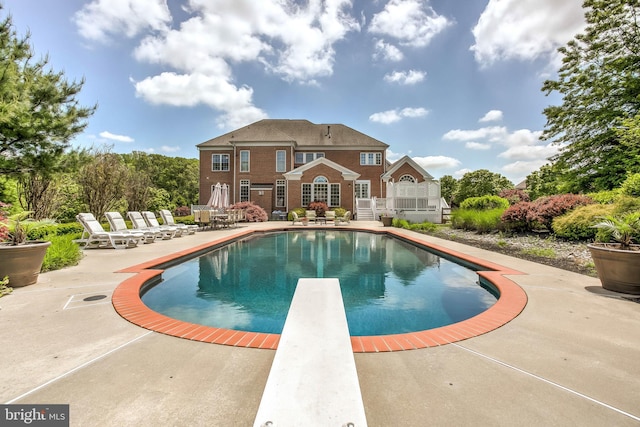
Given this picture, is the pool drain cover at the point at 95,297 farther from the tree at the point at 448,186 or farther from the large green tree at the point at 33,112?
the tree at the point at 448,186

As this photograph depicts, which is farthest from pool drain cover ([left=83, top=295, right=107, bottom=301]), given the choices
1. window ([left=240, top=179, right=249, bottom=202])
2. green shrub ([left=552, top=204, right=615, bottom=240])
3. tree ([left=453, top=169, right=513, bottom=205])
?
tree ([left=453, top=169, right=513, bottom=205])

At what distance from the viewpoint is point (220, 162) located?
2966cm

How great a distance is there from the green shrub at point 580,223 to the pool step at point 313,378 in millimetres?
9817

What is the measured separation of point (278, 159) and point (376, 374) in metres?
27.4

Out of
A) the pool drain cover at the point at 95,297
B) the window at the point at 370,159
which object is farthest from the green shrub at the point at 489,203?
the pool drain cover at the point at 95,297

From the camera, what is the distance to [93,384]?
6.63 feet

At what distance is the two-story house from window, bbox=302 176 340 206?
1.52 meters

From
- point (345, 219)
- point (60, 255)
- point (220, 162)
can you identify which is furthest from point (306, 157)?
point (60, 255)

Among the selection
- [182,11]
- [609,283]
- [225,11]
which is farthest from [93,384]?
[182,11]

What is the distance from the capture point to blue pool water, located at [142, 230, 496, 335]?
4.11m

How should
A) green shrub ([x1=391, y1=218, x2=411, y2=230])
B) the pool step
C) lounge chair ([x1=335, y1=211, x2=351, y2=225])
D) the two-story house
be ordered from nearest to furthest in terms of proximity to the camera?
1. the pool step
2. green shrub ([x1=391, y1=218, x2=411, y2=230])
3. lounge chair ([x1=335, y1=211, x2=351, y2=225])
4. the two-story house

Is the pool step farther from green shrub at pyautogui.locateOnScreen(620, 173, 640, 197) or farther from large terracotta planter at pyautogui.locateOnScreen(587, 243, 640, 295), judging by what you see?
green shrub at pyautogui.locateOnScreen(620, 173, 640, 197)

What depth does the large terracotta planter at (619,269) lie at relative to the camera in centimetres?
420

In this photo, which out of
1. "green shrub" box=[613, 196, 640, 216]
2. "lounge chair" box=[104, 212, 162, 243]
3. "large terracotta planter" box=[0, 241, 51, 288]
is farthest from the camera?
"lounge chair" box=[104, 212, 162, 243]
